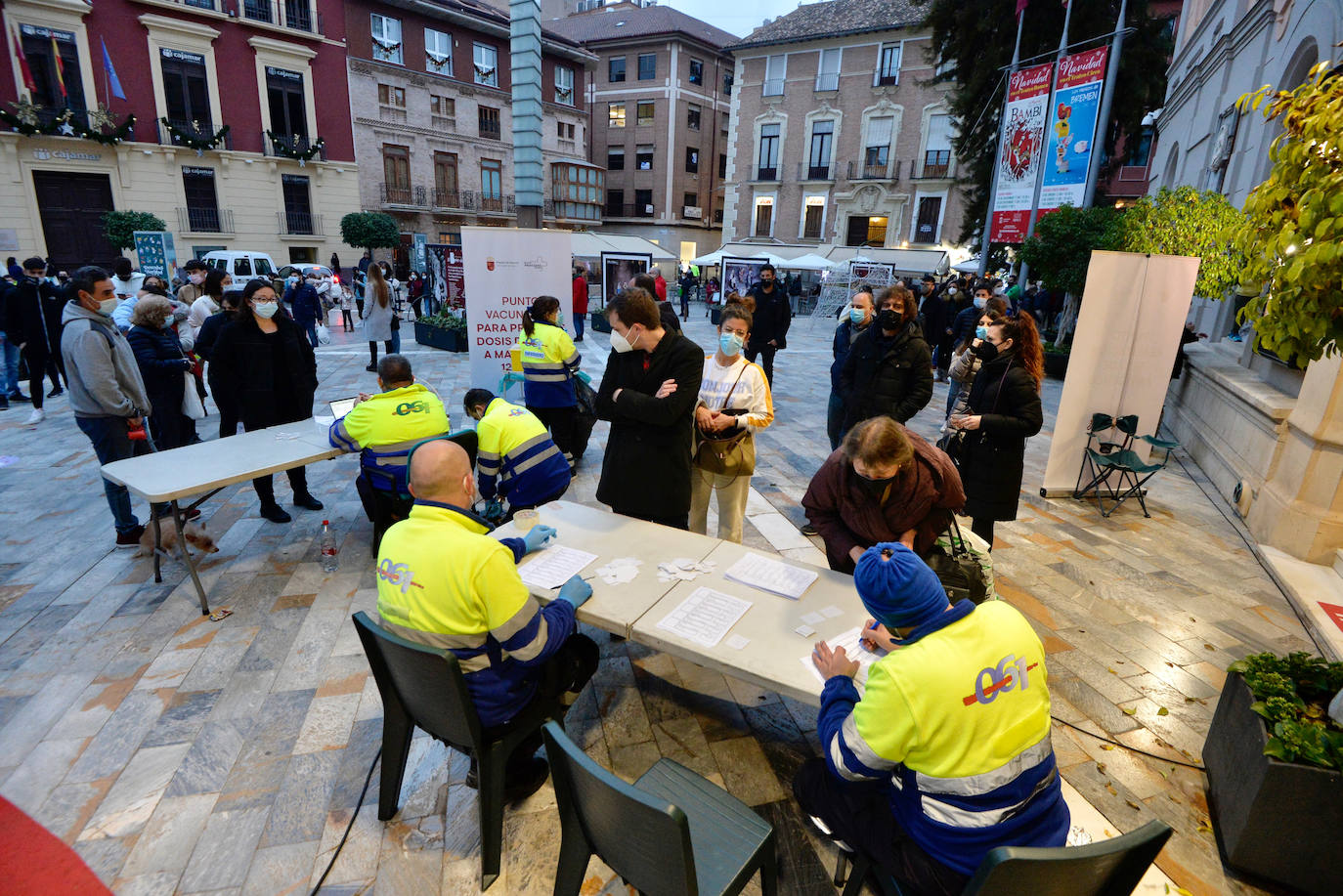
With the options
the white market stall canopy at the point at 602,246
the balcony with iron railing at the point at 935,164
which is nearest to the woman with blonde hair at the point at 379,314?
the white market stall canopy at the point at 602,246

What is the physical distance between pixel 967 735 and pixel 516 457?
9.80 feet

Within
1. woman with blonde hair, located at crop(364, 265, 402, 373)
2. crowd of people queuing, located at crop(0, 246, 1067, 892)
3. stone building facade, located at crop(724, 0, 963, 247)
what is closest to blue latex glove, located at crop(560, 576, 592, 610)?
crowd of people queuing, located at crop(0, 246, 1067, 892)

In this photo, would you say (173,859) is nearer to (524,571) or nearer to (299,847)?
(299,847)

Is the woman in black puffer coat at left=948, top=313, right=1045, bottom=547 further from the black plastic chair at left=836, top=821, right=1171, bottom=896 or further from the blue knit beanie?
the black plastic chair at left=836, top=821, right=1171, bottom=896

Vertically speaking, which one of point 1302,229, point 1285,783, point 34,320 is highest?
point 1302,229

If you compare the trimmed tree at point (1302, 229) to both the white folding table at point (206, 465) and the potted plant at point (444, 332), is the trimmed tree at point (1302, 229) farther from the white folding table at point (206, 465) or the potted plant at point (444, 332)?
the potted plant at point (444, 332)

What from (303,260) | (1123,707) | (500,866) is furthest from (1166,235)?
(303,260)

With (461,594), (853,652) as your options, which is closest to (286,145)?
(461,594)

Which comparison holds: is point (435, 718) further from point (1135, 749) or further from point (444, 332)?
point (444, 332)

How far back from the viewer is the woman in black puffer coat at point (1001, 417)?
4180mm

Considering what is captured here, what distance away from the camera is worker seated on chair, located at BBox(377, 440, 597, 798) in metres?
2.18

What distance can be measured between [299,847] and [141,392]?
3.86 meters

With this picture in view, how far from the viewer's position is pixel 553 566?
301cm

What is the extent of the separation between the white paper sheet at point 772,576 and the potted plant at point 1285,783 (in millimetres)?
1815
